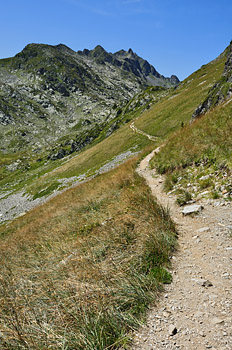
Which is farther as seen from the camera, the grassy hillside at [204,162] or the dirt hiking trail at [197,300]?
the grassy hillside at [204,162]

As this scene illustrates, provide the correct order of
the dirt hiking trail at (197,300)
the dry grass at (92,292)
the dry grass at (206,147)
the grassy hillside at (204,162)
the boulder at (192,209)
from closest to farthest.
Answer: the dirt hiking trail at (197,300) → the dry grass at (92,292) → the boulder at (192,209) → the grassy hillside at (204,162) → the dry grass at (206,147)

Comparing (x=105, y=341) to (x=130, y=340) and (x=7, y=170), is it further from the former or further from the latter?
(x=7, y=170)

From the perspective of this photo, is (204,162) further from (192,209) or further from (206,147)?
(192,209)

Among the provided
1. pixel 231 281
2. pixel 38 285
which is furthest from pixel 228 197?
pixel 38 285

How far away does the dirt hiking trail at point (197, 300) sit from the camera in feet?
12.8

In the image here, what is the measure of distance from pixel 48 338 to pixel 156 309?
2486 millimetres

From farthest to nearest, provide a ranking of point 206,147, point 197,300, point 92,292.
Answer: point 206,147
point 92,292
point 197,300

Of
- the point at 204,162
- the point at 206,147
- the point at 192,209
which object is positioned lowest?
the point at 192,209

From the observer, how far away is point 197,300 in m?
4.69

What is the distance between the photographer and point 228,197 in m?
8.71

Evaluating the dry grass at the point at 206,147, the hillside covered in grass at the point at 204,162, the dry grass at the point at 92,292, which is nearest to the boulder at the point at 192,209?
the hillside covered in grass at the point at 204,162

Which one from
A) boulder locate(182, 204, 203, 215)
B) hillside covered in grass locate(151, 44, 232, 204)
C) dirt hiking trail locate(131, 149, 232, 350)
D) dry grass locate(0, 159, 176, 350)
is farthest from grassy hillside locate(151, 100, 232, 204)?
dry grass locate(0, 159, 176, 350)

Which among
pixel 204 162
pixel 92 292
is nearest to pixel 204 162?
pixel 204 162

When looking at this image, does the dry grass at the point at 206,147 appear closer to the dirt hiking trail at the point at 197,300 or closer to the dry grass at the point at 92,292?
the dirt hiking trail at the point at 197,300
